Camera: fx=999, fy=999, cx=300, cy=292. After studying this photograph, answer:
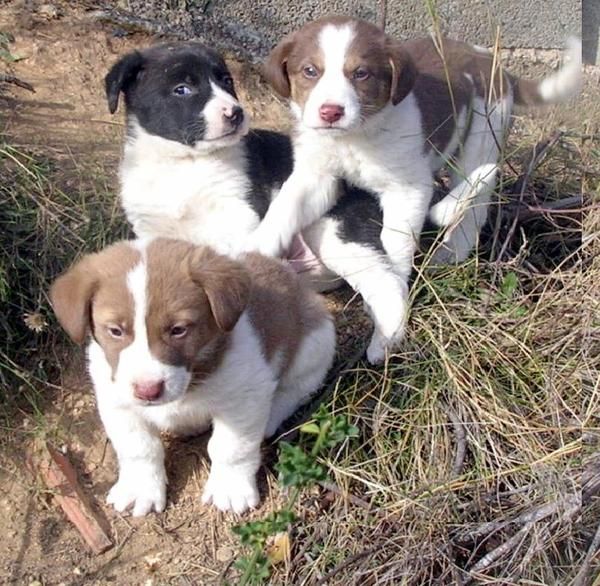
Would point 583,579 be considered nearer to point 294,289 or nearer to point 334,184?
point 294,289

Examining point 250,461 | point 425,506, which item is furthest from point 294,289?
point 425,506

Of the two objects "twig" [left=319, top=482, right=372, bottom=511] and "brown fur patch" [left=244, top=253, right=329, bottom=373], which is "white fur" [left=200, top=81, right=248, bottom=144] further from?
"twig" [left=319, top=482, right=372, bottom=511]

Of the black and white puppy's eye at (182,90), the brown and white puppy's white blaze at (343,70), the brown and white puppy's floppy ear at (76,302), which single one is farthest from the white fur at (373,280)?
the brown and white puppy's floppy ear at (76,302)

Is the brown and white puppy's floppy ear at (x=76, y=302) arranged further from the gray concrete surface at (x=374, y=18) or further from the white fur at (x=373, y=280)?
the gray concrete surface at (x=374, y=18)

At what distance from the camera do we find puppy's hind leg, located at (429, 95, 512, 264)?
4.68 m

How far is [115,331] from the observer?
132 inches

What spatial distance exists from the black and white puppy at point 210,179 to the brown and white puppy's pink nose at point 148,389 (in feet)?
4.65

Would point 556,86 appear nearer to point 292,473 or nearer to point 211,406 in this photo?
point 211,406

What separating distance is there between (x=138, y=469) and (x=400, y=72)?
2.02m

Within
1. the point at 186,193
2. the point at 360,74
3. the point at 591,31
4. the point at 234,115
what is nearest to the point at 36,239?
the point at 186,193

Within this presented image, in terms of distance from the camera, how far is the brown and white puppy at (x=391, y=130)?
4324 millimetres

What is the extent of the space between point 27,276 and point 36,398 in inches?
22.8

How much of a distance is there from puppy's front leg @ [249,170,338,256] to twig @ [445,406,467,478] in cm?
113

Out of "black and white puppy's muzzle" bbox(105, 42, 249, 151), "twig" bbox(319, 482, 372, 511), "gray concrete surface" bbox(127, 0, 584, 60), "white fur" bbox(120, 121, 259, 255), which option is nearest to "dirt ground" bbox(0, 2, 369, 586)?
"twig" bbox(319, 482, 372, 511)
